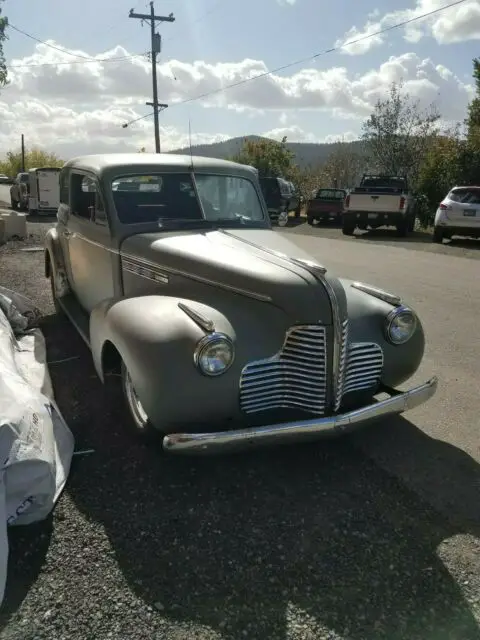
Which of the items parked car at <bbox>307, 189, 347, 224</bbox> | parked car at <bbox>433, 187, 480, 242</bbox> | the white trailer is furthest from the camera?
parked car at <bbox>307, 189, 347, 224</bbox>

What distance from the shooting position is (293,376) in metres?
3.14

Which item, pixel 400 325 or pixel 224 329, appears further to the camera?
pixel 400 325

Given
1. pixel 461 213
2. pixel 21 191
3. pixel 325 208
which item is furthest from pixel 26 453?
pixel 21 191

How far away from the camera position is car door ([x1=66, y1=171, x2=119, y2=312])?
14.8 feet

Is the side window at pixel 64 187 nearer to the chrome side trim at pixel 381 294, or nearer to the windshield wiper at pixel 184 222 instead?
the windshield wiper at pixel 184 222

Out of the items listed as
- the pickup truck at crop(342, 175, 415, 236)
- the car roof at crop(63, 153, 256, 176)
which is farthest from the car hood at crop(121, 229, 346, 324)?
the pickup truck at crop(342, 175, 415, 236)

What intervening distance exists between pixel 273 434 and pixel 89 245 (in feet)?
9.46

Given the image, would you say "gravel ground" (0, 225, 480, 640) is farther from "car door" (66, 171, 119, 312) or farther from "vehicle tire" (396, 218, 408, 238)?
"vehicle tire" (396, 218, 408, 238)

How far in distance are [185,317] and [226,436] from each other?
738 mm

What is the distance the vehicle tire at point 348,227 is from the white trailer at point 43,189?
11.9m

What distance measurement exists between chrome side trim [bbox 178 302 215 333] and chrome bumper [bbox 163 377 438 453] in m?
0.57

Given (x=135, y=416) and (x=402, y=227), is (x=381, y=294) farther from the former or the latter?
(x=402, y=227)

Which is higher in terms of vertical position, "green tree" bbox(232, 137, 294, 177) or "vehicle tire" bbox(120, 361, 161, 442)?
"green tree" bbox(232, 137, 294, 177)

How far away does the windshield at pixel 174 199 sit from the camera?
4402 mm
